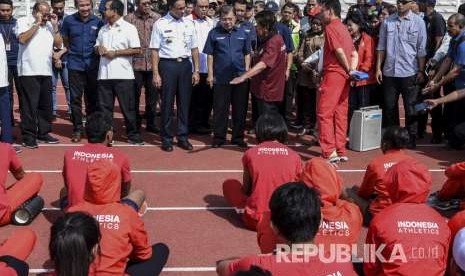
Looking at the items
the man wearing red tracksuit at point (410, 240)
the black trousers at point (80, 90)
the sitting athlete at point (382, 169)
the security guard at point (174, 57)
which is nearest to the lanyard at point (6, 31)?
the black trousers at point (80, 90)

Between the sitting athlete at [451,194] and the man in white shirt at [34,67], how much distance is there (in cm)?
552

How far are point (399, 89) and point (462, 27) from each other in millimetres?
1216

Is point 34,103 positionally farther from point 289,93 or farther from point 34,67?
point 289,93

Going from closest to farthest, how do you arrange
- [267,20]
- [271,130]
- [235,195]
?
1. [271,130]
2. [235,195]
3. [267,20]

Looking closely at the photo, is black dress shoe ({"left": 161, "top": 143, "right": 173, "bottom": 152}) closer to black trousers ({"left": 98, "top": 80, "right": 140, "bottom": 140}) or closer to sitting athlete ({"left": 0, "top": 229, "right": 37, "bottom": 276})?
black trousers ({"left": 98, "top": 80, "right": 140, "bottom": 140})

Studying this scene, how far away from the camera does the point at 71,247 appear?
320 centimetres

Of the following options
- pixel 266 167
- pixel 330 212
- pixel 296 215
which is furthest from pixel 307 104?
pixel 296 215

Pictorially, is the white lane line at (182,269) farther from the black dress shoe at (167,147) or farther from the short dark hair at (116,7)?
the short dark hair at (116,7)

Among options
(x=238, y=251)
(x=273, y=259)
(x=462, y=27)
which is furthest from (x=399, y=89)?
(x=273, y=259)

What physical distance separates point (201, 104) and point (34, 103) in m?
2.59

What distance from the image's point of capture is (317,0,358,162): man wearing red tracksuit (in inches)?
315

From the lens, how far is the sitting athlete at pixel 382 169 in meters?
5.75

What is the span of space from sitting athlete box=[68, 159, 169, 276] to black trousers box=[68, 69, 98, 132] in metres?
5.03

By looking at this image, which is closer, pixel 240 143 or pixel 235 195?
pixel 235 195
